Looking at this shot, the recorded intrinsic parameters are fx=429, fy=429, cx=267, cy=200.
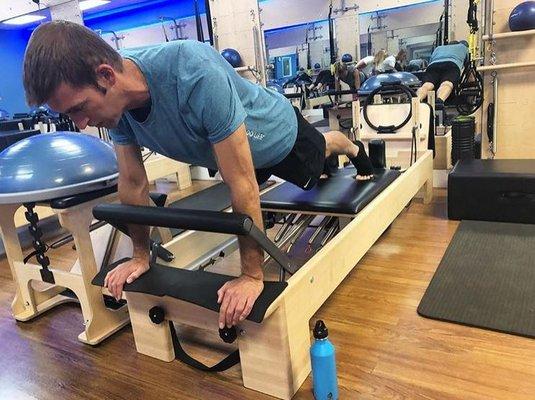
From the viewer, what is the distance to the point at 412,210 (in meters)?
3.02

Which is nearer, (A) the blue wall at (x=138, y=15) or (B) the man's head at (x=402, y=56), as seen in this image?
(B) the man's head at (x=402, y=56)

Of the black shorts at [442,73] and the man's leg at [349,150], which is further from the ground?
the black shorts at [442,73]

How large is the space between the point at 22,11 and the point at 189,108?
7.10m

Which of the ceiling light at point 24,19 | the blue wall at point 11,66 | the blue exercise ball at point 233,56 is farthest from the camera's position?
the blue wall at point 11,66

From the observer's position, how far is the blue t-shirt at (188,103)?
1149 millimetres

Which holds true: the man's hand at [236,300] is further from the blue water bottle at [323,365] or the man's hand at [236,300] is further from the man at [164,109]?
the blue water bottle at [323,365]

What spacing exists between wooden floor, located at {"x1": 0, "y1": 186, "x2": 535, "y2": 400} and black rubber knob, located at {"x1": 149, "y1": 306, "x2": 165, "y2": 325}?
0.20 meters

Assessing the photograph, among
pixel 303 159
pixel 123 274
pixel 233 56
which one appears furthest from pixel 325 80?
pixel 123 274

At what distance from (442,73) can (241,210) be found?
3.35m

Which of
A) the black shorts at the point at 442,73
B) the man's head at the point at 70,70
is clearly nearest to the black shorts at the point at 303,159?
the man's head at the point at 70,70

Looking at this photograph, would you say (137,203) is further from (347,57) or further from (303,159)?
(347,57)

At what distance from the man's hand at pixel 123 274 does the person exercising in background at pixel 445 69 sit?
296 cm

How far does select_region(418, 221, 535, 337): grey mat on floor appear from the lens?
1.64 metres

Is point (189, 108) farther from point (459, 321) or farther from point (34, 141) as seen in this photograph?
point (459, 321)
